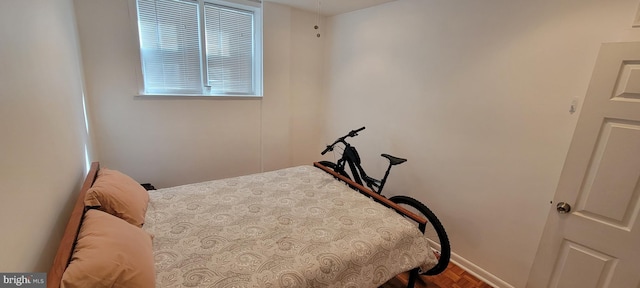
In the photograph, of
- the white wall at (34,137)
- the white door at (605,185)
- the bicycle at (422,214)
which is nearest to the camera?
the white wall at (34,137)

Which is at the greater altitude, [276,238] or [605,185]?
[605,185]

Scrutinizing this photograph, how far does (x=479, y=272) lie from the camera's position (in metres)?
2.20

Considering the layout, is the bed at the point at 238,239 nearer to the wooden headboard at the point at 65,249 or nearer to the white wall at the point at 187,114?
the wooden headboard at the point at 65,249

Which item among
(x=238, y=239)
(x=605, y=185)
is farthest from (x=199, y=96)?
(x=605, y=185)

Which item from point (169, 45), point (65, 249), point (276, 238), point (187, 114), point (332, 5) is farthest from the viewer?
point (332, 5)

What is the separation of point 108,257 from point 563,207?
2.42 m

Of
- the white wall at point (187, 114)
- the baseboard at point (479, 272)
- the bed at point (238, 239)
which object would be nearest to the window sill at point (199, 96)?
the white wall at point (187, 114)

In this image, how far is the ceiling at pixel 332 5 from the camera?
2.81 m

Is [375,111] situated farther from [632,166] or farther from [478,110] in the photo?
[632,166]

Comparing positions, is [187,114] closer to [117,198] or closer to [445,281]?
[117,198]

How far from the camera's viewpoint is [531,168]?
183 centimetres

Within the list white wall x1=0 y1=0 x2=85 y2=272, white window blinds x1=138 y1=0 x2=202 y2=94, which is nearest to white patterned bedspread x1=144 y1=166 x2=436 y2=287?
white wall x1=0 y1=0 x2=85 y2=272

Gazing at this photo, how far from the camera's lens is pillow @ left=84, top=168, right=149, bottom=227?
4.63ft

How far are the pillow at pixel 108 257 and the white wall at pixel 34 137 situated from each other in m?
0.12
